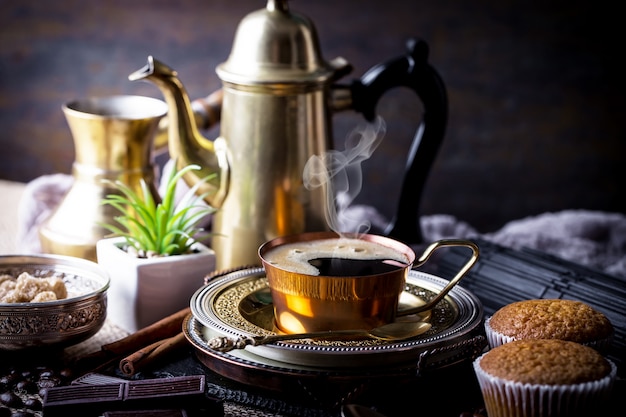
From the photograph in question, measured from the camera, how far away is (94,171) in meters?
1.19

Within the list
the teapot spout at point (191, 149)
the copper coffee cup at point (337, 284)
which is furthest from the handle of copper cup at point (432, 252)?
the teapot spout at point (191, 149)

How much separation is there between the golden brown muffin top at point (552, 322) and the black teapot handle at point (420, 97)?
0.39 meters

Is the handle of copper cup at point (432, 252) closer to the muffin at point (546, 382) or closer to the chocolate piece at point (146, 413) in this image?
the muffin at point (546, 382)

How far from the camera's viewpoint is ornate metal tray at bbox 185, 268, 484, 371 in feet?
2.72

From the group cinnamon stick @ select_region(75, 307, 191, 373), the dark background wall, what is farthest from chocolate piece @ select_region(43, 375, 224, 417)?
the dark background wall

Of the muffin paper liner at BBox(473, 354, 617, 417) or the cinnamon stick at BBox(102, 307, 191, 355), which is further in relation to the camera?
the cinnamon stick at BBox(102, 307, 191, 355)

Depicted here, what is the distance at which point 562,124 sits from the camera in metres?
2.25

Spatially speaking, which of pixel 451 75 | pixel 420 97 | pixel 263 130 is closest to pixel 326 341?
pixel 263 130

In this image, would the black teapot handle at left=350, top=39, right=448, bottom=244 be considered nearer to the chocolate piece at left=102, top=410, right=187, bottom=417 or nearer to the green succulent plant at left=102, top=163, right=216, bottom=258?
the green succulent plant at left=102, top=163, right=216, bottom=258

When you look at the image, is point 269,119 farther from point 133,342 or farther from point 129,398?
point 129,398

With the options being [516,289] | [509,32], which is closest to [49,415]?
[516,289]

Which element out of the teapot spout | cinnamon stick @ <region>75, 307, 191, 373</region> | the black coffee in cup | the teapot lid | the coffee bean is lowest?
the coffee bean

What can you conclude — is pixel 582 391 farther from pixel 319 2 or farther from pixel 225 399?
pixel 319 2

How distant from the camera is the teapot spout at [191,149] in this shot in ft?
3.94
